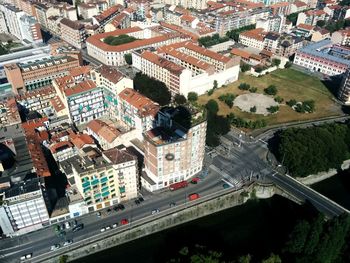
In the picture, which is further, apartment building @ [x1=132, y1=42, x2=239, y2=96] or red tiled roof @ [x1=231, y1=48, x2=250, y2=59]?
red tiled roof @ [x1=231, y1=48, x2=250, y2=59]

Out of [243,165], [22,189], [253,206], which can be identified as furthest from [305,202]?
[22,189]

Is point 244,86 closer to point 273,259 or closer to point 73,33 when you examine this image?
point 273,259

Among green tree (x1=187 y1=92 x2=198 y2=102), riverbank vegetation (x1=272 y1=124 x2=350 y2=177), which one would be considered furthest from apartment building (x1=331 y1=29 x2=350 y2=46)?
riverbank vegetation (x1=272 y1=124 x2=350 y2=177)

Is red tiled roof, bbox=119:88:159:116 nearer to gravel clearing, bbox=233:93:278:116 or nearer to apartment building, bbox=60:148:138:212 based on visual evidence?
apartment building, bbox=60:148:138:212

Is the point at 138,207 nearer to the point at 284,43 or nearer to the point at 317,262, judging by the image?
the point at 317,262

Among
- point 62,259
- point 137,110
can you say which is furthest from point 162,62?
point 62,259

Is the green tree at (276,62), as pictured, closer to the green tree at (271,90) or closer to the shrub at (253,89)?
the green tree at (271,90)
